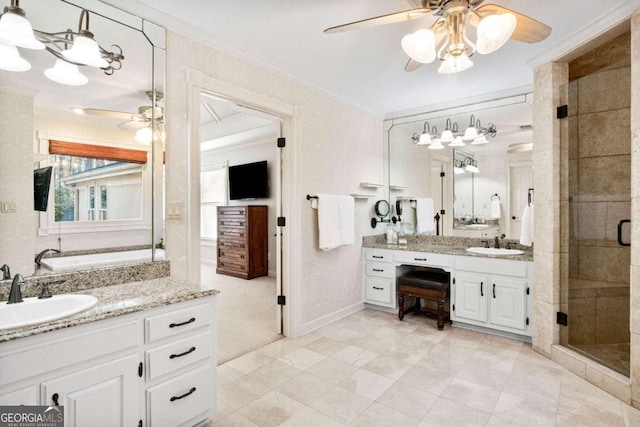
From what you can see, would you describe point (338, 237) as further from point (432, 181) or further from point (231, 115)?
point (231, 115)

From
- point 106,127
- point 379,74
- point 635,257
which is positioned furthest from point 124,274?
point 635,257

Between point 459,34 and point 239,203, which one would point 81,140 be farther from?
point 239,203

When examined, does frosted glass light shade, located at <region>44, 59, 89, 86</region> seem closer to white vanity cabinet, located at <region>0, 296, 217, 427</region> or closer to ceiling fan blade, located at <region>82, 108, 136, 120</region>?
ceiling fan blade, located at <region>82, 108, 136, 120</region>

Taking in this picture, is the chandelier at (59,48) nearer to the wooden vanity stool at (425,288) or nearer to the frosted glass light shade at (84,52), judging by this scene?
the frosted glass light shade at (84,52)

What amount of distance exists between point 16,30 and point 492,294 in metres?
3.74

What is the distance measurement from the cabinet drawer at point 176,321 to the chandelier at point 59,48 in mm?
1386

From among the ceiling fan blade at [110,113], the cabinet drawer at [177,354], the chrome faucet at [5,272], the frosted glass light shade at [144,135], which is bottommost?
the cabinet drawer at [177,354]

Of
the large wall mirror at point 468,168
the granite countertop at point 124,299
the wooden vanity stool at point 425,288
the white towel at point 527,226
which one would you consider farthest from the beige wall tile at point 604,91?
the granite countertop at point 124,299

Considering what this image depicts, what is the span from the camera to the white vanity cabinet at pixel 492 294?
290 cm

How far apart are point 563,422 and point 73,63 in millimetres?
3370

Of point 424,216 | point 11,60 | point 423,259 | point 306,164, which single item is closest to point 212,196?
point 306,164

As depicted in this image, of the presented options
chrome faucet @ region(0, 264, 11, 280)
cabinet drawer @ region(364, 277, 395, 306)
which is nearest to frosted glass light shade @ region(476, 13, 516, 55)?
chrome faucet @ region(0, 264, 11, 280)

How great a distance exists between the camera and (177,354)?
164 cm

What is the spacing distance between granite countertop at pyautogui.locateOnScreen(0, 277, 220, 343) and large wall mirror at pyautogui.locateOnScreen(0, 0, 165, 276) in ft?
0.75
